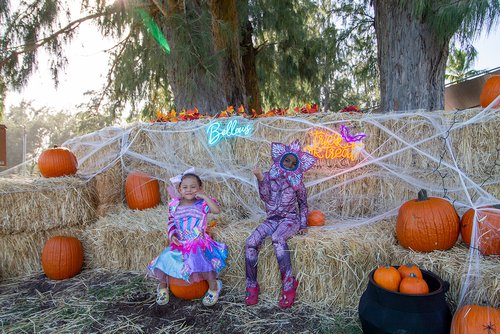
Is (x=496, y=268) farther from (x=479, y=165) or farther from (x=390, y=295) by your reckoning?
(x=479, y=165)

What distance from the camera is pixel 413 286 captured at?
7.33ft

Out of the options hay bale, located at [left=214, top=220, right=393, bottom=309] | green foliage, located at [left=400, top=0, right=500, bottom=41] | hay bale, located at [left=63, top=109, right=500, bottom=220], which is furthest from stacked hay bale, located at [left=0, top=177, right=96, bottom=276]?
green foliage, located at [left=400, top=0, right=500, bottom=41]

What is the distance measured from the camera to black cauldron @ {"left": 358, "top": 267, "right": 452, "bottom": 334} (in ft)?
6.93

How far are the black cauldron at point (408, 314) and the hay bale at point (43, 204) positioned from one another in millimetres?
3492

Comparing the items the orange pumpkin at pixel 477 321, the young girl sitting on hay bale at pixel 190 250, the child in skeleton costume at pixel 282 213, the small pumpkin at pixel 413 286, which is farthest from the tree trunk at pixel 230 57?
the orange pumpkin at pixel 477 321

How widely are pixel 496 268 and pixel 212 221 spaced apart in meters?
2.42

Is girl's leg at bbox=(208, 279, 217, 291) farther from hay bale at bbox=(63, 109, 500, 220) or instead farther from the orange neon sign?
the orange neon sign

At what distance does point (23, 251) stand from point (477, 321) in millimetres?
4304

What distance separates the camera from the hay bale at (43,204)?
3.98 metres

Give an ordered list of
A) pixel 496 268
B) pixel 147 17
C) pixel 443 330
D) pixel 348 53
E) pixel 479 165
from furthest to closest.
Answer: pixel 348 53 → pixel 147 17 → pixel 479 165 → pixel 496 268 → pixel 443 330

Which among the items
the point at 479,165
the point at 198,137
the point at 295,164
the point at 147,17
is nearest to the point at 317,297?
the point at 295,164

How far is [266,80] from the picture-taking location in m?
9.77

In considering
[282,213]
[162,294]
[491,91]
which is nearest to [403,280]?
[282,213]

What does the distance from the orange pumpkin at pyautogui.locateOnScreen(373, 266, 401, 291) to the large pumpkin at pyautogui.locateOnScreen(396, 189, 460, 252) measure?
506mm
